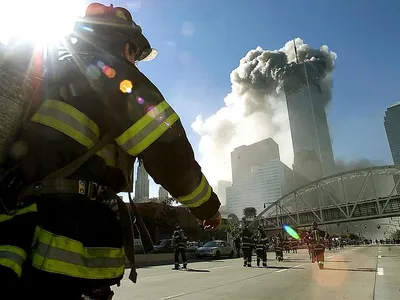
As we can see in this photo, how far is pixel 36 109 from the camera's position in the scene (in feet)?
5.15

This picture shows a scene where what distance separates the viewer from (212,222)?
1.94 meters

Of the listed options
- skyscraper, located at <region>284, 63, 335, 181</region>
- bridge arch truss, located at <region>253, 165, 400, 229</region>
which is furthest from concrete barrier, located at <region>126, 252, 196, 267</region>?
skyscraper, located at <region>284, 63, 335, 181</region>

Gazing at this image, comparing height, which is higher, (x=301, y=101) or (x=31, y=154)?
(x=301, y=101)

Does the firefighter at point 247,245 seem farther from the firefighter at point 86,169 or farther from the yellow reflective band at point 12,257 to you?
the yellow reflective band at point 12,257

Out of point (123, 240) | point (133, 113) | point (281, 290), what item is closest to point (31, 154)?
point (133, 113)

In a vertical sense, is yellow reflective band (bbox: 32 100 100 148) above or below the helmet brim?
below

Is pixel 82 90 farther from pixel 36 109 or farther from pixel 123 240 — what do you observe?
pixel 123 240

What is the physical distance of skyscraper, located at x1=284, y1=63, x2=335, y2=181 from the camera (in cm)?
18288

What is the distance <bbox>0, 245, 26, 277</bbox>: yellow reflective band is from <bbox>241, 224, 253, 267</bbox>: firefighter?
13585 millimetres

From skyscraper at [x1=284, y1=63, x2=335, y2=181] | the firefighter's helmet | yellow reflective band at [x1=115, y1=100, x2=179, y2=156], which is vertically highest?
skyscraper at [x1=284, y1=63, x2=335, y2=181]

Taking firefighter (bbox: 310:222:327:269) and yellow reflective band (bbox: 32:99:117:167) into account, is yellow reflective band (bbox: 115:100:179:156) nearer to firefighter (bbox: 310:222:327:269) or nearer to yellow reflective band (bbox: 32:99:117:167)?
yellow reflective band (bbox: 32:99:117:167)

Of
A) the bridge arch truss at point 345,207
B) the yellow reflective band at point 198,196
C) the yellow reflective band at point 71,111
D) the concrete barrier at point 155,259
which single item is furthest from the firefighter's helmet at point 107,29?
the bridge arch truss at point 345,207

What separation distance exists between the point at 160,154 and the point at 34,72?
75 centimetres

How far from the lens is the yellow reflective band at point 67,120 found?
1.49 meters
